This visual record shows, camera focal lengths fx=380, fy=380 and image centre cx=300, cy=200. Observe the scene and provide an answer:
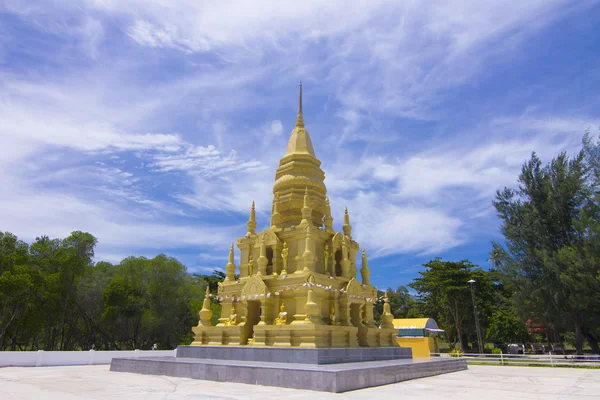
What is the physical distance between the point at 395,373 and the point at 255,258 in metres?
7.64

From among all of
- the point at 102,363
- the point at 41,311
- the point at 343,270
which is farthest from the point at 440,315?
the point at 41,311

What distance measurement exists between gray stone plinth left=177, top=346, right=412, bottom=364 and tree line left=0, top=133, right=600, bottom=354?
1373cm

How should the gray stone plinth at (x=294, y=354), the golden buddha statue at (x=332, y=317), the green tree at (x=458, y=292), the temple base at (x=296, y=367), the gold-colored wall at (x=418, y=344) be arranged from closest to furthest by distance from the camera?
the temple base at (x=296, y=367)
the gray stone plinth at (x=294, y=354)
the golden buddha statue at (x=332, y=317)
the gold-colored wall at (x=418, y=344)
the green tree at (x=458, y=292)

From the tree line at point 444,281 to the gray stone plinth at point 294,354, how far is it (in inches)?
540

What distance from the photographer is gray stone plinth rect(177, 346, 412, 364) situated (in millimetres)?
11055

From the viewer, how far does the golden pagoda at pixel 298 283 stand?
44.1 ft

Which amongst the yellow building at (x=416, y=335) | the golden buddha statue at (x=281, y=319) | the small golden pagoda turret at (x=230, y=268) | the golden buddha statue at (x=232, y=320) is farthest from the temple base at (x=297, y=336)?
the yellow building at (x=416, y=335)

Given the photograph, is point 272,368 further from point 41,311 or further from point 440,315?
point 440,315

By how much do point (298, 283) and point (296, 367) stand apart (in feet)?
14.9

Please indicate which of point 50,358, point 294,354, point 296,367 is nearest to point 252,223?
point 294,354

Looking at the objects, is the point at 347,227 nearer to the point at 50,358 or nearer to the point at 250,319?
the point at 250,319

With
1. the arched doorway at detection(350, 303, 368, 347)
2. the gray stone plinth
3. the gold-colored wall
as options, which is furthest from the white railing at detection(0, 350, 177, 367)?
the gold-colored wall

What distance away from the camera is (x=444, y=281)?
38.2 m

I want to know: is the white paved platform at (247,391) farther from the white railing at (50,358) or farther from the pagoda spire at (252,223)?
the white railing at (50,358)
